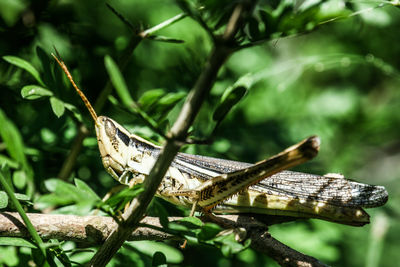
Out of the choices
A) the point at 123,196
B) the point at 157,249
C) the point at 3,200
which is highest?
the point at 123,196

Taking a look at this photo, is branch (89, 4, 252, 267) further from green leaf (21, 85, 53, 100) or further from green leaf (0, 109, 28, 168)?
green leaf (21, 85, 53, 100)

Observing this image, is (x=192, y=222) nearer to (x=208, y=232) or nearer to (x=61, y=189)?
(x=208, y=232)

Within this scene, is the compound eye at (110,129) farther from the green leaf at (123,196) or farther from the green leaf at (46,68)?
the green leaf at (123,196)

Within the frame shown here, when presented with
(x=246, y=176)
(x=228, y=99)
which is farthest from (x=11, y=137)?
(x=246, y=176)

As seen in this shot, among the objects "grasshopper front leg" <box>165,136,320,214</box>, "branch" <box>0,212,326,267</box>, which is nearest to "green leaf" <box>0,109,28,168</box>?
"branch" <box>0,212,326,267</box>

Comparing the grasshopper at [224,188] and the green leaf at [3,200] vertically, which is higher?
the green leaf at [3,200]

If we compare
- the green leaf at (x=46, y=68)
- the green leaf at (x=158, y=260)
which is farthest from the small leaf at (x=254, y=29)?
the green leaf at (x=46, y=68)
